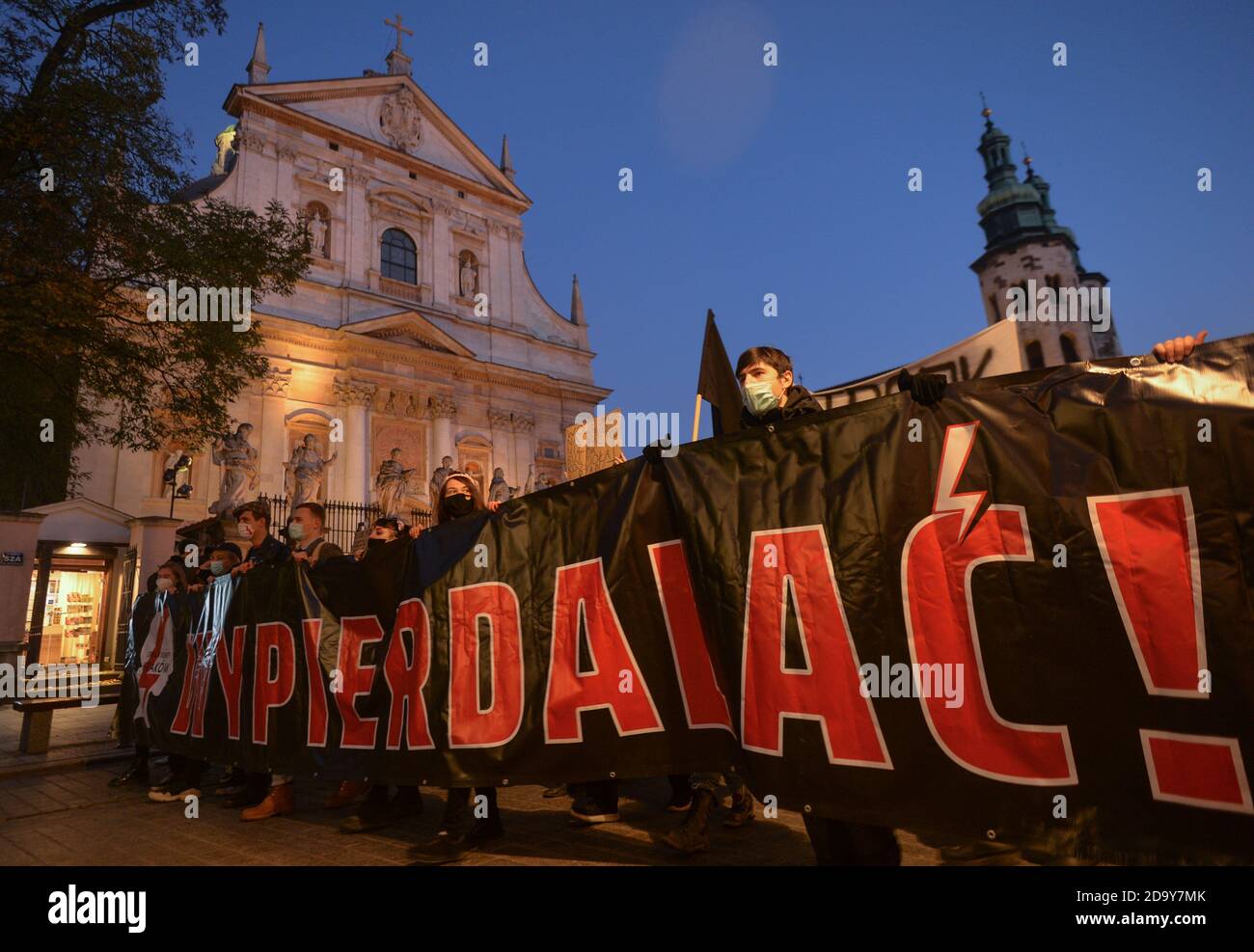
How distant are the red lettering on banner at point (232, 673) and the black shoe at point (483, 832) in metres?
2.63

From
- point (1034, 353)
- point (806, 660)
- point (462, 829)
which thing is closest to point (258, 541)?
point (462, 829)

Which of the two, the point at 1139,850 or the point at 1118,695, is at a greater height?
the point at 1118,695

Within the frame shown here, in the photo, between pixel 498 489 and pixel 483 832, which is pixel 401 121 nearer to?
pixel 498 489

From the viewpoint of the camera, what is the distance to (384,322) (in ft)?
87.0

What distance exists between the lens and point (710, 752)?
3070 millimetres

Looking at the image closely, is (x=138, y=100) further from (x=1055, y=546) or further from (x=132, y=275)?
(x=1055, y=546)

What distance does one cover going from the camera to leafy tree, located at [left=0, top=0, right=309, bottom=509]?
952 cm

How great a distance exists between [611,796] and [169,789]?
399 cm

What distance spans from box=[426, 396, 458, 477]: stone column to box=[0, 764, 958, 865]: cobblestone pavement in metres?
22.9

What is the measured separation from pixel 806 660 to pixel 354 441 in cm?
2568

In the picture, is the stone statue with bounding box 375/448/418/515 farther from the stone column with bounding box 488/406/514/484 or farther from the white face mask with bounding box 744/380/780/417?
the white face mask with bounding box 744/380/780/417

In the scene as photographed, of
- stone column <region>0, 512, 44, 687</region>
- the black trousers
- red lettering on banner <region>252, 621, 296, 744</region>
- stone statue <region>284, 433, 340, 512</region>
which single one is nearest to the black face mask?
red lettering on banner <region>252, 621, 296, 744</region>

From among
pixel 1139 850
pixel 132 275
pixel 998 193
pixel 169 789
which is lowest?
pixel 169 789
